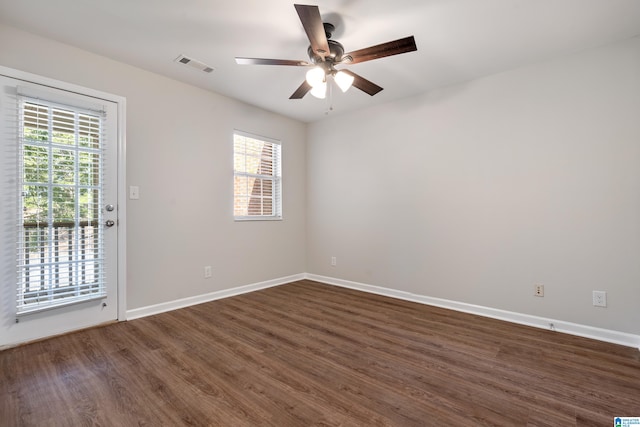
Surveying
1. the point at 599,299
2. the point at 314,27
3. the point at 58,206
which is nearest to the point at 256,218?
the point at 58,206

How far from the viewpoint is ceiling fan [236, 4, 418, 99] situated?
→ 1820 millimetres

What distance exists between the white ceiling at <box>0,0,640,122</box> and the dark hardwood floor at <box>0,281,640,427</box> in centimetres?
247

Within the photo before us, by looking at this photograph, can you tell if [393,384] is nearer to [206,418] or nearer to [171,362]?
[206,418]

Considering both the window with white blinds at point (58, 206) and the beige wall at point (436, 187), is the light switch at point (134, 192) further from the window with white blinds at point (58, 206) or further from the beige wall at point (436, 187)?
the window with white blinds at point (58, 206)

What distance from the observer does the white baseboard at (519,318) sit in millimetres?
2410

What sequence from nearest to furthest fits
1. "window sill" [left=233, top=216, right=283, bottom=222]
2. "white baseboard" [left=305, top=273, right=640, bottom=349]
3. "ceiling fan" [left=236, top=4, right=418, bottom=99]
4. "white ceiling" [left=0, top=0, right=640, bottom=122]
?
"ceiling fan" [left=236, top=4, right=418, bottom=99] → "white ceiling" [left=0, top=0, right=640, bottom=122] → "white baseboard" [left=305, top=273, right=640, bottom=349] → "window sill" [left=233, top=216, right=283, bottom=222]

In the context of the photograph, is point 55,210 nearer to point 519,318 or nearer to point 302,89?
point 302,89

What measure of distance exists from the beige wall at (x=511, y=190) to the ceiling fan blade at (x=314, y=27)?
1.87m

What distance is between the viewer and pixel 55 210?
8.06 feet

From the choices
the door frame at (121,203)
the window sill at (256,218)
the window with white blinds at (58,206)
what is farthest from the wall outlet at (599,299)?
the window with white blinds at (58,206)

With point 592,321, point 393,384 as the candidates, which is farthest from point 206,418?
point 592,321

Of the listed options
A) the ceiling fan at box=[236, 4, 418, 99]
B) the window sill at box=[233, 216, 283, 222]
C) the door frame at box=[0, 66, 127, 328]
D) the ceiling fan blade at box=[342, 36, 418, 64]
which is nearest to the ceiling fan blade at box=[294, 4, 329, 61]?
the ceiling fan at box=[236, 4, 418, 99]

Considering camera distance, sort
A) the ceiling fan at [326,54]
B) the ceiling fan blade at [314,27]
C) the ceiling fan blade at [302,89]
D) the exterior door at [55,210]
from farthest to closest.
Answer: the ceiling fan blade at [302,89], the exterior door at [55,210], the ceiling fan at [326,54], the ceiling fan blade at [314,27]

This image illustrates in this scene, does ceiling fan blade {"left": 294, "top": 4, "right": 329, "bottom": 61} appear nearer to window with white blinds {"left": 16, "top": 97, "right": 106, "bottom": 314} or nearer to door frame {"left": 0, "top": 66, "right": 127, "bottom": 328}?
door frame {"left": 0, "top": 66, "right": 127, "bottom": 328}
